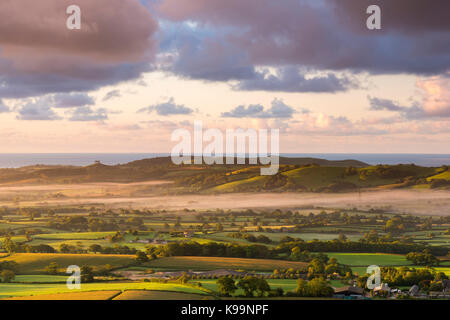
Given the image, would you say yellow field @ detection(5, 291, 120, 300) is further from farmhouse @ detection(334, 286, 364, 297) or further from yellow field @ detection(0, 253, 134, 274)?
farmhouse @ detection(334, 286, 364, 297)

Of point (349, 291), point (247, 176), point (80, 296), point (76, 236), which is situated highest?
point (247, 176)

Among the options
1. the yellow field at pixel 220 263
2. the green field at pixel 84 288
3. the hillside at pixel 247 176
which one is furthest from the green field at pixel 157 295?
the hillside at pixel 247 176

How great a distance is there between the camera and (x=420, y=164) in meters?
29.0

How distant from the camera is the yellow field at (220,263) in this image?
2075cm

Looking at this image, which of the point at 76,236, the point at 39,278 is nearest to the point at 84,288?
the point at 39,278

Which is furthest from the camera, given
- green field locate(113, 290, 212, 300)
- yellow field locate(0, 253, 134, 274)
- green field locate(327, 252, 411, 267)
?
green field locate(327, 252, 411, 267)

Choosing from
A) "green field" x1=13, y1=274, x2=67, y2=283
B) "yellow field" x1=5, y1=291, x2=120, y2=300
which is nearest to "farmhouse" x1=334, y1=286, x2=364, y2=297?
"yellow field" x1=5, y1=291, x2=120, y2=300

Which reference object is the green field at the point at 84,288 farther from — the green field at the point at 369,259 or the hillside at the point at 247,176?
the hillside at the point at 247,176

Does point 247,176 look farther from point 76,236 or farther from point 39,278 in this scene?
point 39,278

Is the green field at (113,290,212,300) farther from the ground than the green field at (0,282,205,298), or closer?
farther from the ground

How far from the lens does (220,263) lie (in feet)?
68.9

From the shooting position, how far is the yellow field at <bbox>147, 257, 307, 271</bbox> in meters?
20.8

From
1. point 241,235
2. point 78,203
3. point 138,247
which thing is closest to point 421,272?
point 241,235
